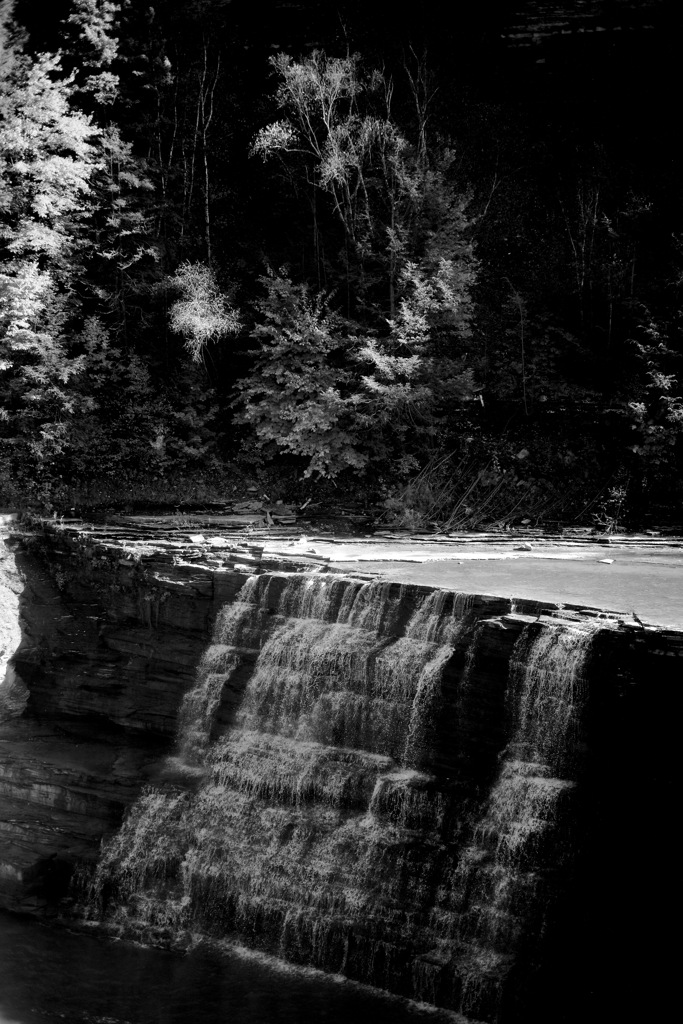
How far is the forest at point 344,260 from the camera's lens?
20.1m

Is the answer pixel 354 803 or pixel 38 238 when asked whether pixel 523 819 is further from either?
pixel 38 238

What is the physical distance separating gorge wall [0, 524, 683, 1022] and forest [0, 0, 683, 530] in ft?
21.9

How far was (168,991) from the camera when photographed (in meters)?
10.6

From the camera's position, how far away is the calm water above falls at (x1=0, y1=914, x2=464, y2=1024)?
32.7 ft

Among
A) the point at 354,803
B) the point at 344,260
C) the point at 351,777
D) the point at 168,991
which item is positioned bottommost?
the point at 168,991

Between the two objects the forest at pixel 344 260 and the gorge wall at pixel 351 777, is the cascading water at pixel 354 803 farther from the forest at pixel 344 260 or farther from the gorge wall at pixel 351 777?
the forest at pixel 344 260

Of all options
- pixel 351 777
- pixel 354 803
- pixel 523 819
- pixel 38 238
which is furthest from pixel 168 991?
pixel 38 238

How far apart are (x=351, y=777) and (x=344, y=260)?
46.0 ft

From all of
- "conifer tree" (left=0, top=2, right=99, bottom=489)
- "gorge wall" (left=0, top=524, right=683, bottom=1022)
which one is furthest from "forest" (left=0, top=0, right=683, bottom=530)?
"gorge wall" (left=0, top=524, right=683, bottom=1022)

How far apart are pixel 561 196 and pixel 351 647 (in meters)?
16.5

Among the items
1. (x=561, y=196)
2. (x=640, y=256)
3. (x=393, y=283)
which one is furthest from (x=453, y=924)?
(x=561, y=196)

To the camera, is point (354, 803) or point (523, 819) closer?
point (523, 819)

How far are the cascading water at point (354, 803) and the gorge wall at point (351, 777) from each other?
31 mm

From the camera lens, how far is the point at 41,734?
49.2ft
